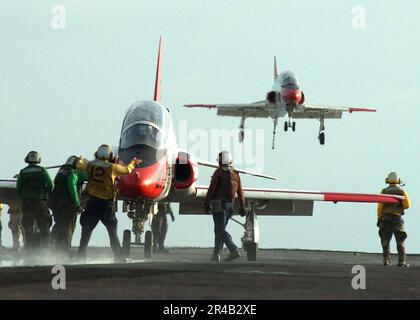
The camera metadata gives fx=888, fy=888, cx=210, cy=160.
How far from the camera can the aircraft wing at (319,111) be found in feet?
184

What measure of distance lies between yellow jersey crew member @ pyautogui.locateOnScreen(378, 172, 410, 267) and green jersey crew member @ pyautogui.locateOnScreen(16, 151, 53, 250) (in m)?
7.16

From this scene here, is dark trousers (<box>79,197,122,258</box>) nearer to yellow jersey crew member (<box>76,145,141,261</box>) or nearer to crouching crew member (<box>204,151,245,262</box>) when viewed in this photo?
yellow jersey crew member (<box>76,145,141,261</box>)

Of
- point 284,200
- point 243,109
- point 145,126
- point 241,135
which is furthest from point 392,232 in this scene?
point 241,135

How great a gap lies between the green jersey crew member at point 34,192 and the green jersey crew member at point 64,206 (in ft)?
0.67

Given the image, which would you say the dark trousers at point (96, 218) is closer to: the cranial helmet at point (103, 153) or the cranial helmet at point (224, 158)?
the cranial helmet at point (103, 153)

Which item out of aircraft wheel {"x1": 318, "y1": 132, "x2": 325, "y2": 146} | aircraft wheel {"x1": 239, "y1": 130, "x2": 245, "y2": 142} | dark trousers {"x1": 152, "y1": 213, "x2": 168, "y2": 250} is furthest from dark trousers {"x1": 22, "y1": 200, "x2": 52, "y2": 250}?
aircraft wheel {"x1": 239, "y1": 130, "x2": 245, "y2": 142}

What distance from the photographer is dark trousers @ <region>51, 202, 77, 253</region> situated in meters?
16.9

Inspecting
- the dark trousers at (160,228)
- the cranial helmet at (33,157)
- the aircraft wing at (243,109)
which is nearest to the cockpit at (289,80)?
the aircraft wing at (243,109)

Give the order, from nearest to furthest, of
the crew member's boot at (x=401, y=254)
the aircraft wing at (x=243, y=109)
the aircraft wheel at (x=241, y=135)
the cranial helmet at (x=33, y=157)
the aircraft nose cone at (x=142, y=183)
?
the aircraft nose cone at (x=142, y=183)
the cranial helmet at (x=33, y=157)
the crew member's boot at (x=401, y=254)
the aircraft wing at (x=243, y=109)
the aircraft wheel at (x=241, y=135)

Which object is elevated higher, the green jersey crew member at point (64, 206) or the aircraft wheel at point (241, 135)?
the aircraft wheel at point (241, 135)

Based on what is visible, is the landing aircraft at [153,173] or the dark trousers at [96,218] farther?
the landing aircraft at [153,173]
